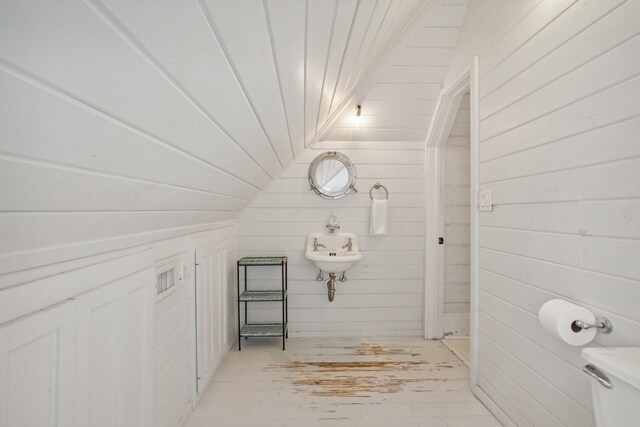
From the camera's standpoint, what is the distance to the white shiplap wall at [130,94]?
391 mm

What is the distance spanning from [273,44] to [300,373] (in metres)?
1.99

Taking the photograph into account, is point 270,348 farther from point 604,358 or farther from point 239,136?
point 604,358

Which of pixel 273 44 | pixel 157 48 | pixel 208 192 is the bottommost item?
pixel 208 192

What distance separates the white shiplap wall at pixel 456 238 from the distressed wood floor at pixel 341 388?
344 millimetres

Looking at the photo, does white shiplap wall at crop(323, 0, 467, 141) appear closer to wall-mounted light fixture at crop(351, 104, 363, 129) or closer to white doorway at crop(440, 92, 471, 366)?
wall-mounted light fixture at crop(351, 104, 363, 129)

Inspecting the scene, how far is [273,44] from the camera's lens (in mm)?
714

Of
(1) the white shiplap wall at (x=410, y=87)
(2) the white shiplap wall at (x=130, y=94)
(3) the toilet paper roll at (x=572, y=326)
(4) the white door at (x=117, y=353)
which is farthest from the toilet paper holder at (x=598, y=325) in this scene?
(1) the white shiplap wall at (x=410, y=87)

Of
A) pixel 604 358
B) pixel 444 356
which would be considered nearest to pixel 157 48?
pixel 604 358

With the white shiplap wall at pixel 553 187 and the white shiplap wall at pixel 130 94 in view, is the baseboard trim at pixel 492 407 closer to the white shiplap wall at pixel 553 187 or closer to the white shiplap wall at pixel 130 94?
the white shiplap wall at pixel 553 187

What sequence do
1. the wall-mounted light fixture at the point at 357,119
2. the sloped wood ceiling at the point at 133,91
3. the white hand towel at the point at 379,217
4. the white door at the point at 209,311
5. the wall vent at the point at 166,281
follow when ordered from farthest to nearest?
the white hand towel at the point at 379,217, the wall-mounted light fixture at the point at 357,119, the white door at the point at 209,311, the wall vent at the point at 166,281, the sloped wood ceiling at the point at 133,91

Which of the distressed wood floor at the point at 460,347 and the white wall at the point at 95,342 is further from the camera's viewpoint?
the distressed wood floor at the point at 460,347

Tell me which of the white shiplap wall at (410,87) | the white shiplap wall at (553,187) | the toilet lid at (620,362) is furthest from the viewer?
the white shiplap wall at (410,87)

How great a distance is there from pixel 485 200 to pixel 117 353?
1.77 meters

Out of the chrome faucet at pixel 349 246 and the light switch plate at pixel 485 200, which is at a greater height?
the light switch plate at pixel 485 200
